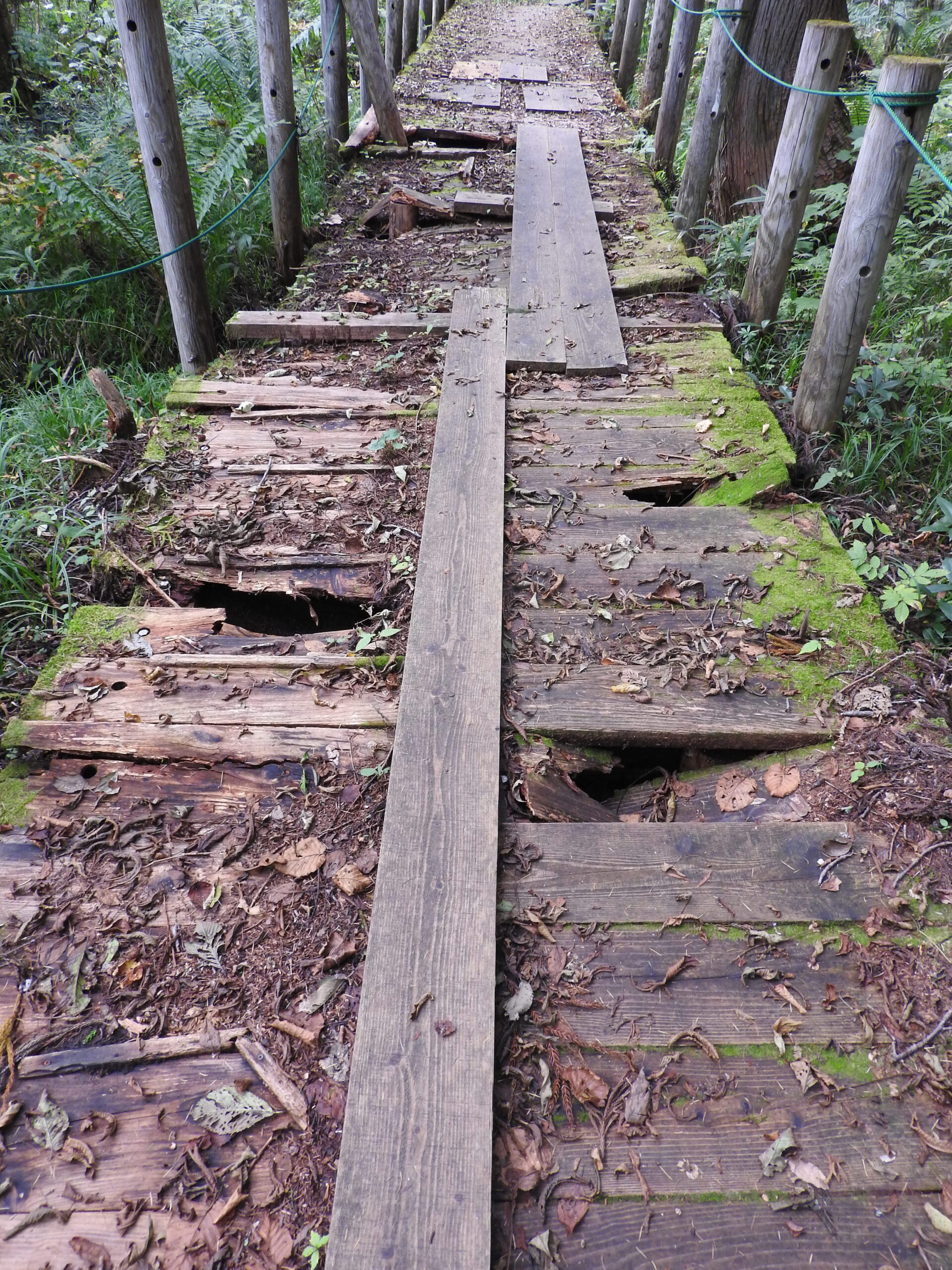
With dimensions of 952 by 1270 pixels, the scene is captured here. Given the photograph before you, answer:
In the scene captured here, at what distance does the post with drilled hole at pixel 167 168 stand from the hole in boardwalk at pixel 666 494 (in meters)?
2.51

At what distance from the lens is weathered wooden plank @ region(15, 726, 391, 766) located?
7.59ft

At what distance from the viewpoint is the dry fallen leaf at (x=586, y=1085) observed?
1.60 meters

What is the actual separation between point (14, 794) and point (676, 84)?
23.9 feet

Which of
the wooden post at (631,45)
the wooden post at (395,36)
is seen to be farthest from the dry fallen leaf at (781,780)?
the wooden post at (631,45)

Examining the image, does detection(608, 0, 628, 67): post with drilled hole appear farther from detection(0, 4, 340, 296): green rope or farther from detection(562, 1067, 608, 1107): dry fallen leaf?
detection(562, 1067, 608, 1107): dry fallen leaf

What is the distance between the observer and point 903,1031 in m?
1.69

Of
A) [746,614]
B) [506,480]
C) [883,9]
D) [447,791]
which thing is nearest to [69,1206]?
[447,791]

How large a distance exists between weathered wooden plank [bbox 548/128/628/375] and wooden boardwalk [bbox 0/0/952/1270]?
1.35 feet

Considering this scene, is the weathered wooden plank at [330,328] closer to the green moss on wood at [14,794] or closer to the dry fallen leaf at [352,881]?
the green moss on wood at [14,794]

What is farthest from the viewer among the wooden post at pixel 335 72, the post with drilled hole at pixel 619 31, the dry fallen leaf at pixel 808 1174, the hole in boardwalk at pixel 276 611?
the post with drilled hole at pixel 619 31

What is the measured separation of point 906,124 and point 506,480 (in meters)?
1.87

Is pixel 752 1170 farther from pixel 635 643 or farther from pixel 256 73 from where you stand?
pixel 256 73

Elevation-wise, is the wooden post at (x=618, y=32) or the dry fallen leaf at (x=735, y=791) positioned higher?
the wooden post at (x=618, y=32)

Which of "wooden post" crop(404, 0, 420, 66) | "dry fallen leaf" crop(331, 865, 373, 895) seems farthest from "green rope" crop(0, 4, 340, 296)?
"wooden post" crop(404, 0, 420, 66)
